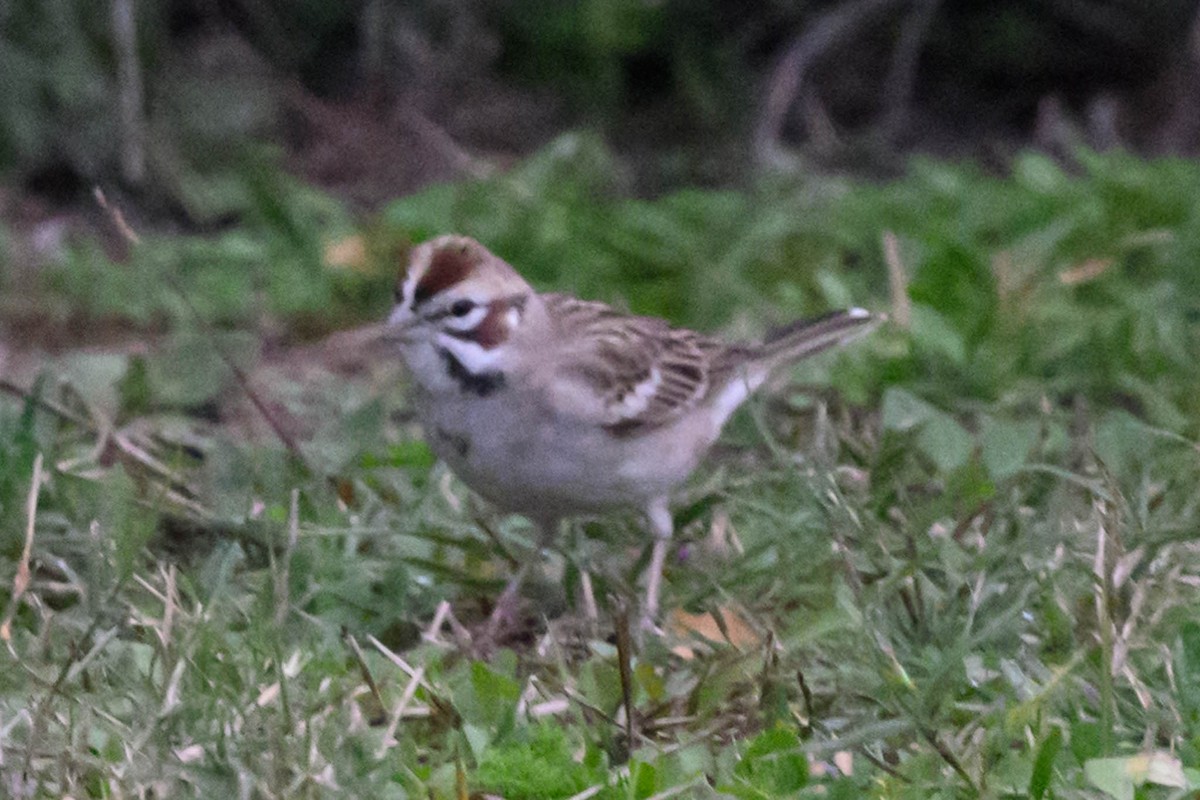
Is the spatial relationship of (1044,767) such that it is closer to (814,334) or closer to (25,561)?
(25,561)

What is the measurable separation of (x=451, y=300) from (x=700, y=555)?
0.85m

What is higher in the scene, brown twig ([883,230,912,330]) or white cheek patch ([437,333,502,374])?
white cheek patch ([437,333,502,374])

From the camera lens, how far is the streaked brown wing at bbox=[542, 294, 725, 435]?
4133 millimetres

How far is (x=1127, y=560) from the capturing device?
3.29 m

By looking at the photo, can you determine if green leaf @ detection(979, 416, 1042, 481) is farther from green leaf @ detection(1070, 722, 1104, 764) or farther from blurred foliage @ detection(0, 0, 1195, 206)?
blurred foliage @ detection(0, 0, 1195, 206)

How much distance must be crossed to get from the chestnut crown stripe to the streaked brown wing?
1.18 feet

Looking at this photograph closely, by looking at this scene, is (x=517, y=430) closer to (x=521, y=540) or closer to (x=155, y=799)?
(x=521, y=540)

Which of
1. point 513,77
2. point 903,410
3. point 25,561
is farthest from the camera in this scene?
point 513,77

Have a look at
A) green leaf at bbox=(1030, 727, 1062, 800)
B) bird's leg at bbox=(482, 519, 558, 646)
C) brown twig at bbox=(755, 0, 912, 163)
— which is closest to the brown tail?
bird's leg at bbox=(482, 519, 558, 646)

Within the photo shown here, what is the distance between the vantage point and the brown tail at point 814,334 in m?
4.87

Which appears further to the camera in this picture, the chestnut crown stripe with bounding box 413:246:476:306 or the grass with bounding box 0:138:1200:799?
the chestnut crown stripe with bounding box 413:246:476:306

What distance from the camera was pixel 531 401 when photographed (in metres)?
3.97

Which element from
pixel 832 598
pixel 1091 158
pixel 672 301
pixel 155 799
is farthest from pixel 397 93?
pixel 155 799

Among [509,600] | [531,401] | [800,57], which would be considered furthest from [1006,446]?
[800,57]
